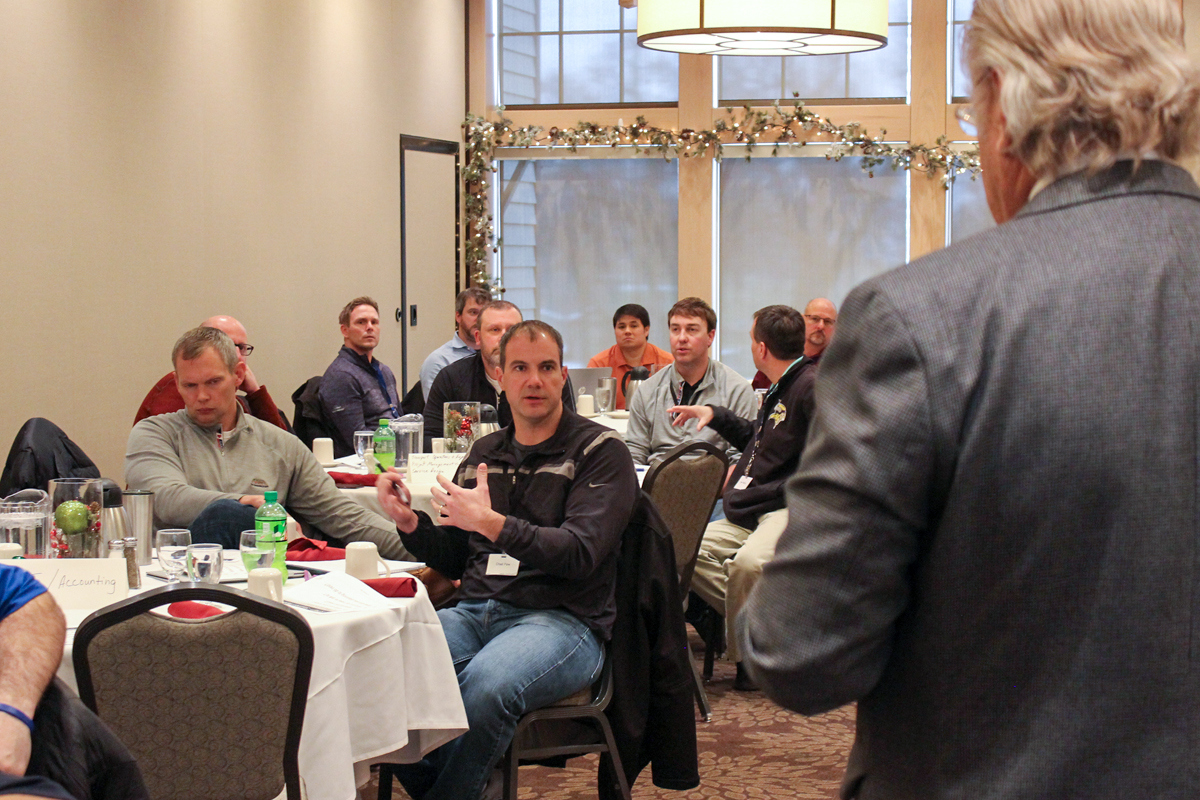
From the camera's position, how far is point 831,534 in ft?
3.19

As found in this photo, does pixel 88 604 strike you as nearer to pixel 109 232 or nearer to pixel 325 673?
pixel 325 673

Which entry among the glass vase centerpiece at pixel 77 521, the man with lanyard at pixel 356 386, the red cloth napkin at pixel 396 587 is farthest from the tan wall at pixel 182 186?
the red cloth napkin at pixel 396 587

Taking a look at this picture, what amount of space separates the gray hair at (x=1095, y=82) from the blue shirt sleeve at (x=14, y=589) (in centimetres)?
165

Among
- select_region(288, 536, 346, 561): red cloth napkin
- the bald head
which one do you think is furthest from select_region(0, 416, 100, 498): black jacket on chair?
the bald head

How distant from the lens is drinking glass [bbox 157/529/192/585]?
289 cm

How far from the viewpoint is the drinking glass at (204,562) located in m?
2.79

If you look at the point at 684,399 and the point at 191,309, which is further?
the point at 191,309

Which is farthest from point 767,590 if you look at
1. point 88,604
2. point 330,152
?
point 330,152

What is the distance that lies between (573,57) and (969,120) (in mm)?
10495

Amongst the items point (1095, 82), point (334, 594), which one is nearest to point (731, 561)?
point (334, 594)

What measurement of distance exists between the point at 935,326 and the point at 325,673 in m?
1.99

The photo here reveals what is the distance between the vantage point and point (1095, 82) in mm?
950

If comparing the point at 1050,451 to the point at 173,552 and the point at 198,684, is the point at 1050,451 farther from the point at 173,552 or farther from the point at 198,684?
the point at 173,552

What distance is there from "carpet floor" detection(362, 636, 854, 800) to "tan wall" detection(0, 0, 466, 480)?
3.14m
